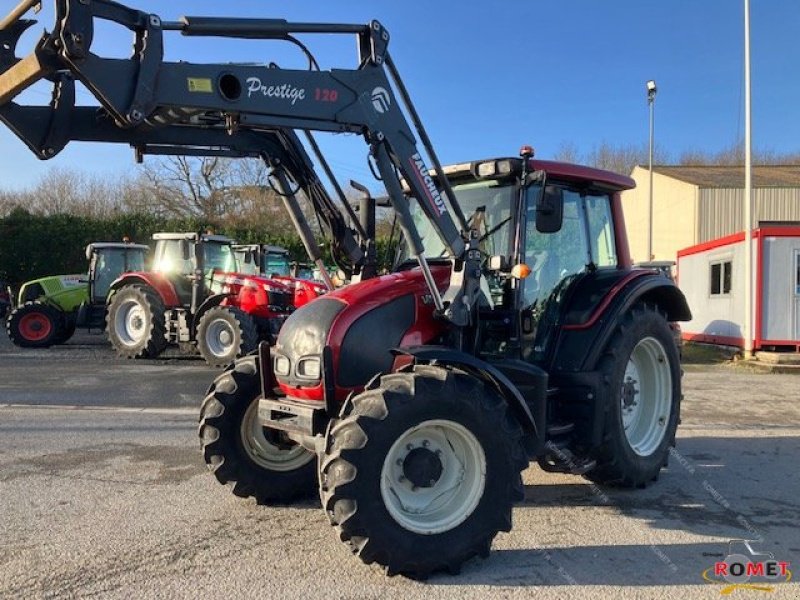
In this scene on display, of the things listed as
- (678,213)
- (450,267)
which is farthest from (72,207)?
(450,267)

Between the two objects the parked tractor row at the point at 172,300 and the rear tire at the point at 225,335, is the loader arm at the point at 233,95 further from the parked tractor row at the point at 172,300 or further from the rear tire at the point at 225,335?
the parked tractor row at the point at 172,300

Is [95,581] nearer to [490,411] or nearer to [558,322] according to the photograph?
[490,411]

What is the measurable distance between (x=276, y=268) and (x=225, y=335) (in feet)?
15.8

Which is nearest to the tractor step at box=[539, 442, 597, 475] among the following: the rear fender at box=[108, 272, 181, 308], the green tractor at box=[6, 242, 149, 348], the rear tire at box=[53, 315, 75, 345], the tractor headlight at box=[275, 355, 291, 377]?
the tractor headlight at box=[275, 355, 291, 377]

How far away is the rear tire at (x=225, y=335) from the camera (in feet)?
38.2

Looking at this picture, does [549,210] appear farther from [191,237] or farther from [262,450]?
[191,237]

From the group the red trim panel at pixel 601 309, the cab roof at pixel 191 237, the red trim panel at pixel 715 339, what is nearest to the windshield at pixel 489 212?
the red trim panel at pixel 601 309

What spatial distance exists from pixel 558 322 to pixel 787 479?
2373mm

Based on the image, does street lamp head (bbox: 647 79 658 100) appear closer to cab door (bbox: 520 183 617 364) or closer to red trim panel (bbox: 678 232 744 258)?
red trim panel (bbox: 678 232 744 258)

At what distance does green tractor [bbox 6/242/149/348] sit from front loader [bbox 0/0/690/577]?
12.5m

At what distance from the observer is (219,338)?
1213cm

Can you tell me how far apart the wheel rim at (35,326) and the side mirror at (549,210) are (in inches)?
564

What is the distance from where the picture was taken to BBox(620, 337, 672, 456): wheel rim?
5.57 meters

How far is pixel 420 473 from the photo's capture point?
3.80 m
